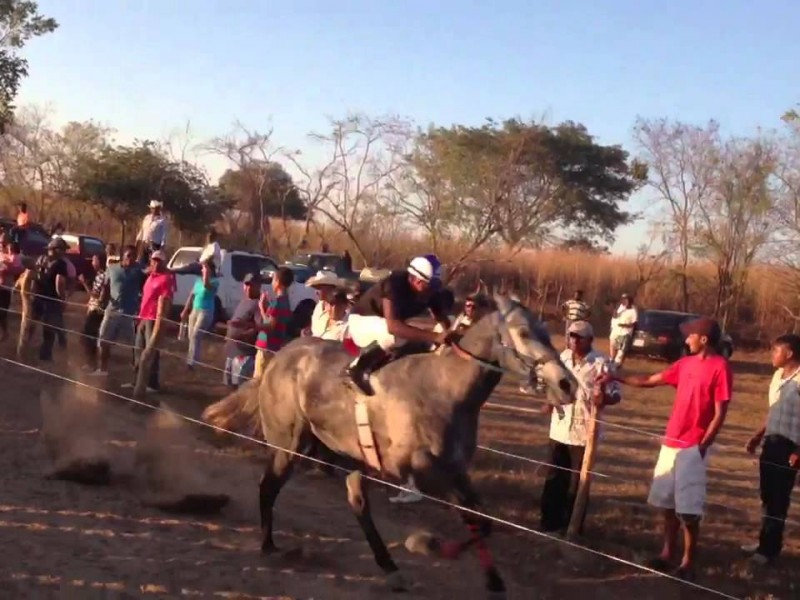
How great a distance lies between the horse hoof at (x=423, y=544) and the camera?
783cm

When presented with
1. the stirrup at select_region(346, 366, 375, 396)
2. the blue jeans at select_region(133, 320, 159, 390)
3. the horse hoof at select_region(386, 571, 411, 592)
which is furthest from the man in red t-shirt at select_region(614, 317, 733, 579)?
the blue jeans at select_region(133, 320, 159, 390)

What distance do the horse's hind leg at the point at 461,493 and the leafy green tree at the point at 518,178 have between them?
31585 millimetres

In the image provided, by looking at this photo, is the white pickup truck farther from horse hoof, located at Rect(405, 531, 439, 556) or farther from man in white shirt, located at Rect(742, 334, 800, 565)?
man in white shirt, located at Rect(742, 334, 800, 565)

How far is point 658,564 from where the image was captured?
25.8ft

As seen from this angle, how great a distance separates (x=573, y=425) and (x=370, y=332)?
81.1 inches

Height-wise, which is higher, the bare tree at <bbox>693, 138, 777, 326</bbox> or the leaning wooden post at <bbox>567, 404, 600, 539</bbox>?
the bare tree at <bbox>693, 138, 777, 326</bbox>

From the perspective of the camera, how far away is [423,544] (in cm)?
785

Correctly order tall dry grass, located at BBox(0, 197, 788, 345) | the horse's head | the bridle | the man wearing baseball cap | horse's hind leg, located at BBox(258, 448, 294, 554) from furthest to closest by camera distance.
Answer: tall dry grass, located at BBox(0, 197, 788, 345) → the man wearing baseball cap → horse's hind leg, located at BBox(258, 448, 294, 554) → the bridle → the horse's head

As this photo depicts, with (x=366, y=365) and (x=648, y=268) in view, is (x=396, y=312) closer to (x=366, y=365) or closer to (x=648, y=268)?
(x=366, y=365)

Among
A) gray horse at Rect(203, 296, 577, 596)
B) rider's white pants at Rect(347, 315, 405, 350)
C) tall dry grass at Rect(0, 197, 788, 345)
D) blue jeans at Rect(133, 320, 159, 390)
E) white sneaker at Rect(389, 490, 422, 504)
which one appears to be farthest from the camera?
tall dry grass at Rect(0, 197, 788, 345)

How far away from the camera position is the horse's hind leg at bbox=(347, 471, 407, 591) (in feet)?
23.0

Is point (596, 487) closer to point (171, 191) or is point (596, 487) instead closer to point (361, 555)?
point (361, 555)

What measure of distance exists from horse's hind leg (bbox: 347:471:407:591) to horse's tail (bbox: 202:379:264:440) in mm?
1634

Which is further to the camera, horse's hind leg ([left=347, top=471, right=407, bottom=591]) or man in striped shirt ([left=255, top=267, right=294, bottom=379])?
man in striped shirt ([left=255, top=267, right=294, bottom=379])
